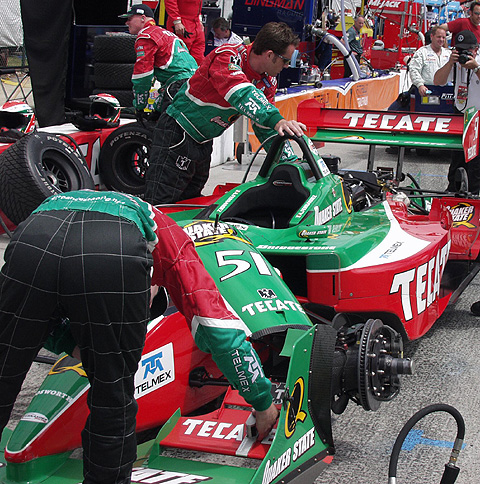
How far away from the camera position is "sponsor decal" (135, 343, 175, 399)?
2.95m

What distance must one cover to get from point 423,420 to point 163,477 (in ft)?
5.23

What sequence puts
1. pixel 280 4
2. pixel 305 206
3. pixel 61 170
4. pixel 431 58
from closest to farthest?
pixel 305 206, pixel 61 170, pixel 431 58, pixel 280 4

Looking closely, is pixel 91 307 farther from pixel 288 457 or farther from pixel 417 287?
pixel 417 287

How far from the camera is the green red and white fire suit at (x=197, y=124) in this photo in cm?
482

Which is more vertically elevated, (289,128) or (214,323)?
(289,128)

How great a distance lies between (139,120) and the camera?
7305 mm

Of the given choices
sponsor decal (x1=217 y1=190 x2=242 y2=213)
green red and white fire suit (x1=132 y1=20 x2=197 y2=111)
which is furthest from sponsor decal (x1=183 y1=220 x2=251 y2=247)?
green red and white fire suit (x1=132 y1=20 x2=197 y2=111)

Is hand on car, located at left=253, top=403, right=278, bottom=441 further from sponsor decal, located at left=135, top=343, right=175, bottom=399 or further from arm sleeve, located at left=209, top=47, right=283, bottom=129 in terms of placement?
arm sleeve, located at left=209, top=47, right=283, bottom=129

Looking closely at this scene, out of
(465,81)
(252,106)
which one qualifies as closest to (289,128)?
(252,106)

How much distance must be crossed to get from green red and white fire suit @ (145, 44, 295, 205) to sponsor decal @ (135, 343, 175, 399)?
2132 millimetres

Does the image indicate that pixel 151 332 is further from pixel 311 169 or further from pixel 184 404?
pixel 311 169

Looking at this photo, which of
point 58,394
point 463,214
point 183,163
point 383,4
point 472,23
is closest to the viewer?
point 58,394

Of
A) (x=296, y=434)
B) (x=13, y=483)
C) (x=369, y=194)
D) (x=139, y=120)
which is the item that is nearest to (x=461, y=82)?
(x=369, y=194)

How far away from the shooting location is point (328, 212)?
4.39m
